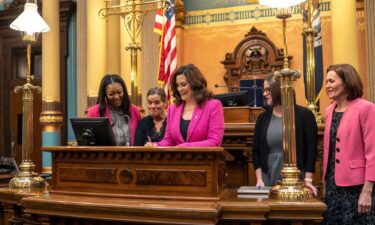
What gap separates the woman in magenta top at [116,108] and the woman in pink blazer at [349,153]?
1.55m

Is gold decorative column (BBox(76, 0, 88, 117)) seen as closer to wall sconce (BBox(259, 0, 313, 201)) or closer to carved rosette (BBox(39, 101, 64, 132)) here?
carved rosette (BBox(39, 101, 64, 132))

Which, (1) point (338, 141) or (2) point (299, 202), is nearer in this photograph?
(2) point (299, 202)

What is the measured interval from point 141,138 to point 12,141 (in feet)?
23.8

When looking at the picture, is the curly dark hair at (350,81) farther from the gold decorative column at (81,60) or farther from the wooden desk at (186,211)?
the gold decorative column at (81,60)

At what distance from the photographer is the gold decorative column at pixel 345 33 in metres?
7.07

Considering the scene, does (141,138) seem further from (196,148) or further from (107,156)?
(196,148)

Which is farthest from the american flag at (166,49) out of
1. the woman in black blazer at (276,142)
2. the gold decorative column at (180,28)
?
the gold decorative column at (180,28)

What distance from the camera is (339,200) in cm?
295

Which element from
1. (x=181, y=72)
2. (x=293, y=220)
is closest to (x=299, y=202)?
(x=293, y=220)

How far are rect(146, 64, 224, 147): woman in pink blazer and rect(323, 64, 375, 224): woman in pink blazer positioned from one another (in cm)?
73

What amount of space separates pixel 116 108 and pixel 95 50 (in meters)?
4.48

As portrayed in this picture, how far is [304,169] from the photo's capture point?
322cm

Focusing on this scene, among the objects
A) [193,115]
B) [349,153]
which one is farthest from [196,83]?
[349,153]

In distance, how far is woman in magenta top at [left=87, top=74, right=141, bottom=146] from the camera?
144 inches
